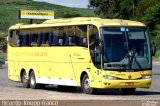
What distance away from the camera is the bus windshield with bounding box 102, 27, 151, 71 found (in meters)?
24.6

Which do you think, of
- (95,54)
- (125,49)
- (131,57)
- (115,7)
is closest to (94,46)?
(95,54)

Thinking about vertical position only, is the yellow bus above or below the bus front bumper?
above

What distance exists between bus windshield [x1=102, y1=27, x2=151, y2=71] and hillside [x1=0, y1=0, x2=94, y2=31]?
86410 millimetres

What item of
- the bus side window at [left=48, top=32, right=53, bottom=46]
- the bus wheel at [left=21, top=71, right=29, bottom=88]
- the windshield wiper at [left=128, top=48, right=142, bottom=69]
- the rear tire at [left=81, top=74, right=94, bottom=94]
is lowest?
the bus wheel at [left=21, top=71, right=29, bottom=88]

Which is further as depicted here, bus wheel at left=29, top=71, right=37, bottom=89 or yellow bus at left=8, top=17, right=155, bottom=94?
bus wheel at left=29, top=71, right=37, bottom=89

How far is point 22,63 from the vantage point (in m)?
31.2

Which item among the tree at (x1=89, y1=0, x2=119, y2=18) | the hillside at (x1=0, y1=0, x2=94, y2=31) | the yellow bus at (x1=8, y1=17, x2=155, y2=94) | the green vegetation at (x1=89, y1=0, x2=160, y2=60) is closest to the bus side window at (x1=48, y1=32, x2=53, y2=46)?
the yellow bus at (x1=8, y1=17, x2=155, y2=94)

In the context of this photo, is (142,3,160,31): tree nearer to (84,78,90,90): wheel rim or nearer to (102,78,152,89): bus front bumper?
(84,78,90,90): wheel rim

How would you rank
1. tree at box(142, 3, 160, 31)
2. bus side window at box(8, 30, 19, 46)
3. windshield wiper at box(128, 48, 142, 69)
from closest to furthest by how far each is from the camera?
1. windshield wiper at box(128, 48, 142, 69)
2. bus side window at box(8, 30, 19, 46)
3. tree at box(142, 3, 160, 31)

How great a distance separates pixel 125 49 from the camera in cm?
2486

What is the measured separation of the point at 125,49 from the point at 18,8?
11008cm

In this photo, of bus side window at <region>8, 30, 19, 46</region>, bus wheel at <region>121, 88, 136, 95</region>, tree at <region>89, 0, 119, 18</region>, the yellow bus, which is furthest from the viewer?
tree at <region>89, 0, 119, 18</region>

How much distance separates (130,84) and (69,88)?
18.0 feet

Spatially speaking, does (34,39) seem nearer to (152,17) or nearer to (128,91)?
(128,91)
